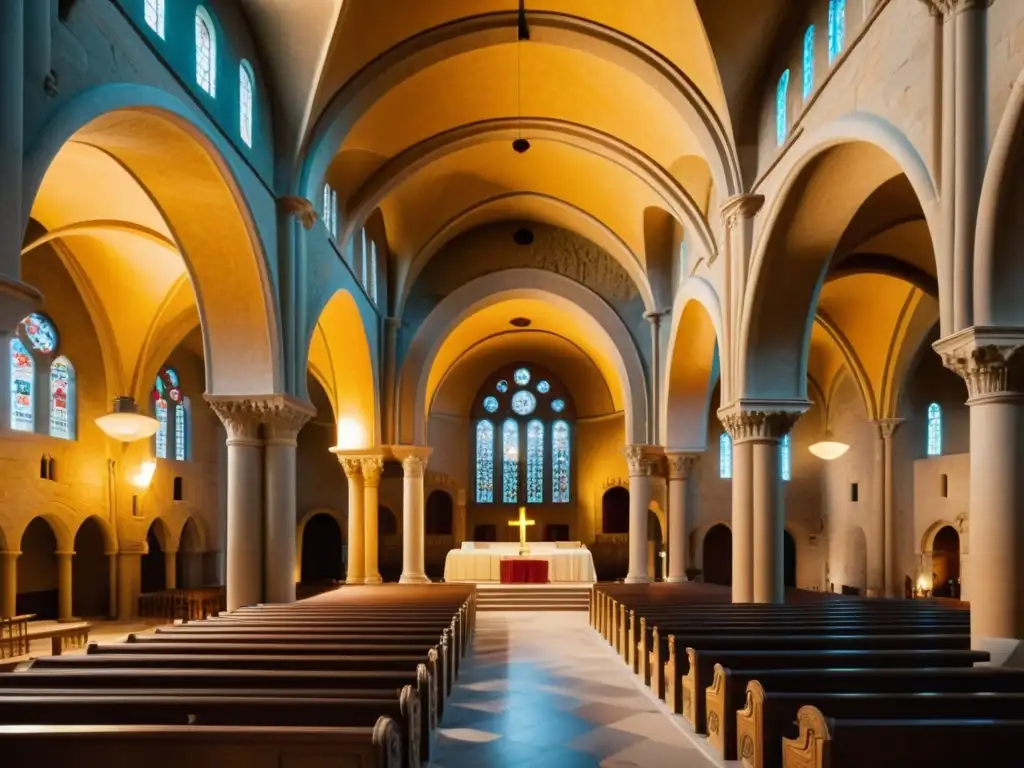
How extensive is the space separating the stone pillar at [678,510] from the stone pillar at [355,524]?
8902 mm

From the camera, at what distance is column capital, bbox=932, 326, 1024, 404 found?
7770mm

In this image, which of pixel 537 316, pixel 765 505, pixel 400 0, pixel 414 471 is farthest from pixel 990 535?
pixel 537 316

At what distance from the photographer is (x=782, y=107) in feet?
45.7

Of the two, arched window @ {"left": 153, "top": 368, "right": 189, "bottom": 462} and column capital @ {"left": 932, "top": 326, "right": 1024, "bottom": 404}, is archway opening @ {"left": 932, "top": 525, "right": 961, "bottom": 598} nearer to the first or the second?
column capital @ {"left": 932, "top": 326, "right": 1024, "bottom": 404}

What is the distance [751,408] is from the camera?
14.7m

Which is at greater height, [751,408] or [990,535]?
[751,408]

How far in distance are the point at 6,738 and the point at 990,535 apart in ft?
25.4

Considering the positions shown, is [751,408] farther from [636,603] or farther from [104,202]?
[104,202]

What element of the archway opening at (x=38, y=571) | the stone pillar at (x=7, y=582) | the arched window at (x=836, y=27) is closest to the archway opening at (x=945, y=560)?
the arched window at (x=836, y=27)

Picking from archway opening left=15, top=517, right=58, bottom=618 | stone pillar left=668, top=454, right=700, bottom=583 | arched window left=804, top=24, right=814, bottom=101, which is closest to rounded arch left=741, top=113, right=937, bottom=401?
arched window left=804, top=24, right=814, bottom=101

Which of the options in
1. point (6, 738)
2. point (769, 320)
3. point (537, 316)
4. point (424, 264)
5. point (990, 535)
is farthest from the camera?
point (537, 316)

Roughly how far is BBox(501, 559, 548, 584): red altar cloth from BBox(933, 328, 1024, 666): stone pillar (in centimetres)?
1817

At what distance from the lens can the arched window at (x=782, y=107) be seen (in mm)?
13664

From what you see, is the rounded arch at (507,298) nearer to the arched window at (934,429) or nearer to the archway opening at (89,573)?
the arched window at (934,429)
